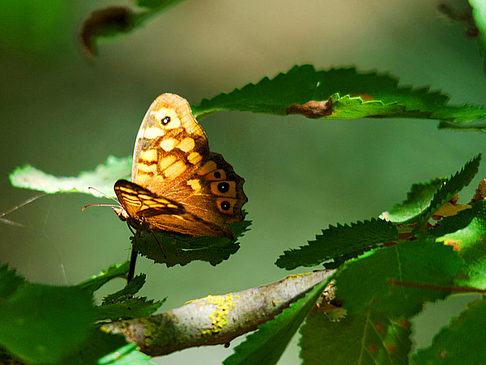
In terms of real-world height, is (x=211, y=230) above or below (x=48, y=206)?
above

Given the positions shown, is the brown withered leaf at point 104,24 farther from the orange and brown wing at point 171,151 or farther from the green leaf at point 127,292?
the green leaf at point 127,292

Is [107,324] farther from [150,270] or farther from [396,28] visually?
[396,28]

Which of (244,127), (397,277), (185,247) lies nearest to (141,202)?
(185,247)

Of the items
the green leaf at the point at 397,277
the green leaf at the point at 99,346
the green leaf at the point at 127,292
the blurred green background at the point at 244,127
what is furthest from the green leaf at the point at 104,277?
the blurred green background at the point at 244,127

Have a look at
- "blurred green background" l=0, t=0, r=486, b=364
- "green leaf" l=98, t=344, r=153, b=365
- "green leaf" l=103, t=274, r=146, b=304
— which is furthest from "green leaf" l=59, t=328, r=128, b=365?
"blurred green background" l=0, t=0, r=486, b=364

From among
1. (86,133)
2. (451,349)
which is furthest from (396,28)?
(451,349)

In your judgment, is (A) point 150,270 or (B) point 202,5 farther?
(B) point 202,5

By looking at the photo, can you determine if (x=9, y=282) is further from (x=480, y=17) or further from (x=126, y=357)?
(x=480, y=17)
